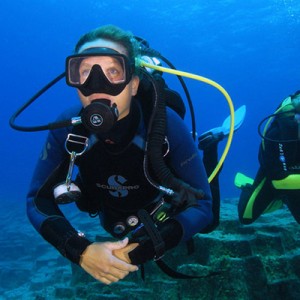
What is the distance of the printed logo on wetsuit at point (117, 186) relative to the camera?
3.05 m

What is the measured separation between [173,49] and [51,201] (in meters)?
59.3

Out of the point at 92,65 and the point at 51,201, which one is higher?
the point at 92,65

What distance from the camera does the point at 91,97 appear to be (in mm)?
2498

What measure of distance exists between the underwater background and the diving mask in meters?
14.1

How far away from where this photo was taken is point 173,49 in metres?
58.7

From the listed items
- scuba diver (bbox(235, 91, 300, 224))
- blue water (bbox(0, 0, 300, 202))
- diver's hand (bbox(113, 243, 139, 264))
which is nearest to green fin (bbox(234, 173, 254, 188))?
scuba diver (bbox(235, 91, 300, 224))

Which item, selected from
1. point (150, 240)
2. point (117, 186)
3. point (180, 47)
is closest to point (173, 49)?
point (180, 47)

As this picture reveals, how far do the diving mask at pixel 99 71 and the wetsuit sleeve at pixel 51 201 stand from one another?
24.0 inches

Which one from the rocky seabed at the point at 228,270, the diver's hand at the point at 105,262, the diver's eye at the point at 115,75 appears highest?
the diver's eye at the point at 115,75

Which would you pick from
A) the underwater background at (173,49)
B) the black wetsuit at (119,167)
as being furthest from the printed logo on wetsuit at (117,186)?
the underwater background at (173,49)

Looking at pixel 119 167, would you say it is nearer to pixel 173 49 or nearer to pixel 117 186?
pixel 117 186

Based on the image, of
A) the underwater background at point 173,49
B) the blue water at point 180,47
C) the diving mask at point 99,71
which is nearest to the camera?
the diving mask at point 99,71

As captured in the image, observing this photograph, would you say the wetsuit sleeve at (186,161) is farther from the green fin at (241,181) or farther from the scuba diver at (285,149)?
the green fin at (241,181)

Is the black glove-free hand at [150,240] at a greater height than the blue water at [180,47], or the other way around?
the blue water at [180,47]
